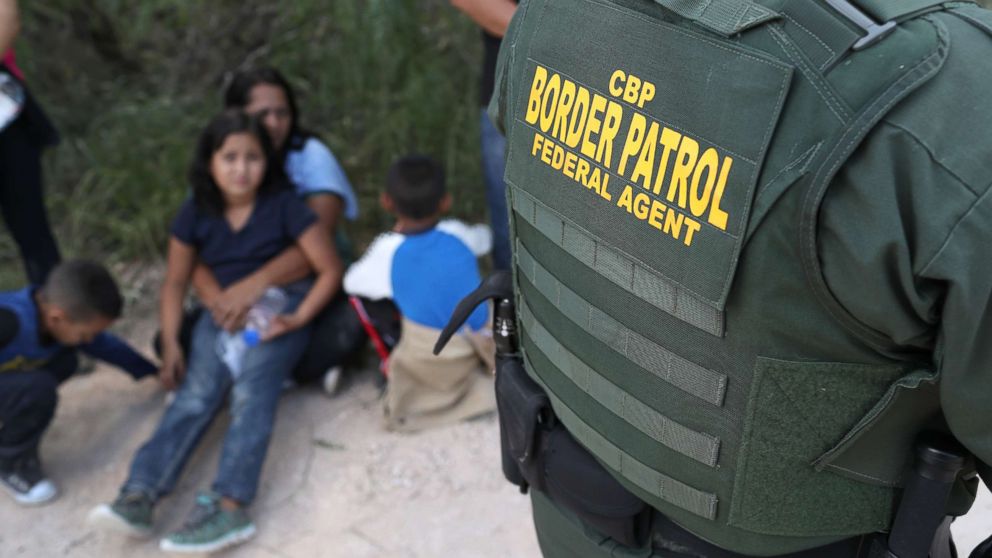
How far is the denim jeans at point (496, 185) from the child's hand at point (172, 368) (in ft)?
3.68

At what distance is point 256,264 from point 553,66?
2.21 m

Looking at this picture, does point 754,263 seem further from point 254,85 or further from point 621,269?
point 254,85

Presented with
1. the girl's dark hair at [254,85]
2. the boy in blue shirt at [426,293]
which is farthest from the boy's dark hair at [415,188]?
the girl's dark hair at [254,85]

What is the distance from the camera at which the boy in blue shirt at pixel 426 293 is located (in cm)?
301

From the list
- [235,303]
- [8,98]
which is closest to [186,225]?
[235,303]

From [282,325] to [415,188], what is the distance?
0.63m

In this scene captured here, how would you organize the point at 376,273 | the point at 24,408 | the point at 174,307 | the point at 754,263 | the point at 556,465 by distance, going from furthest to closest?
the point at 174,307
the point at 376,273
the point at 24,408
the point at 556,465
the point at 754,263

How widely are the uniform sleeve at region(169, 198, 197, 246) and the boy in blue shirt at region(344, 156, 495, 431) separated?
21.8 inches

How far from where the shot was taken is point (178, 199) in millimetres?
4207

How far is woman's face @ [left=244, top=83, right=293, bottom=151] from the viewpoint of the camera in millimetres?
3545

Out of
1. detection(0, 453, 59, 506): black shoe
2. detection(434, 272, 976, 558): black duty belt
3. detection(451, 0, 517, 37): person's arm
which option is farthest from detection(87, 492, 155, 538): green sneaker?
detection(451, 0, 517, 37): person's arm

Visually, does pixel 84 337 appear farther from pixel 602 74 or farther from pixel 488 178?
pixel 602 74

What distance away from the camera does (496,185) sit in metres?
3.22

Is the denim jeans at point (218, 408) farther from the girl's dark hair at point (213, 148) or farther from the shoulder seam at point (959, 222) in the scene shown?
the shoulder seam at point (959, 222)
